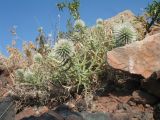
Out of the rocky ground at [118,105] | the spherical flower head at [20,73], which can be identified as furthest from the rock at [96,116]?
the spherical flower head at [20,73]

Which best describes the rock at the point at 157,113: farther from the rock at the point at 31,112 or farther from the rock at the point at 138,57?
the rock at the point at 31,112

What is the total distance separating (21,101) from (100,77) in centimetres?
131

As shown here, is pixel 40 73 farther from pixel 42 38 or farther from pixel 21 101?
pixel 42 38

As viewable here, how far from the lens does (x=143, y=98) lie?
17.3ft

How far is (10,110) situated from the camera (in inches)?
227

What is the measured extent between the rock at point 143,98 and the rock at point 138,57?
0.34 meters

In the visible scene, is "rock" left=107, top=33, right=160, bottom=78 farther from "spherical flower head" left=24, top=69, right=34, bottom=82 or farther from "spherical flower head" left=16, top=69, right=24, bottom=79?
"spherical flower head" left=16, top=69, right=24, bottom=79

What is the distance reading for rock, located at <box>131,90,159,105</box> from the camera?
523 cm

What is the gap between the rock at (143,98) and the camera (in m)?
5.23

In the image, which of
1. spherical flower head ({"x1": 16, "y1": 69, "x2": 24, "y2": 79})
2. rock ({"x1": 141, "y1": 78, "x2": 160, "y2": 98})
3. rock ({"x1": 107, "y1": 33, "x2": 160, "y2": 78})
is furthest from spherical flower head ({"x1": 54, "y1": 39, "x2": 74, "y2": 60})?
rock ({"x1": 141, "y1": 78, "x2": 160, "y2": 98})

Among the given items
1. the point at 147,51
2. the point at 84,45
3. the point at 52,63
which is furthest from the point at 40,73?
the point at 147,51

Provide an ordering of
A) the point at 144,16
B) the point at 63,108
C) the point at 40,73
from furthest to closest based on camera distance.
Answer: the point at 144,16 → the point at 40,73 → the point at 63,108

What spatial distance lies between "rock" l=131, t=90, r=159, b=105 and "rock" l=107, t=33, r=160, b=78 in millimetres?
343

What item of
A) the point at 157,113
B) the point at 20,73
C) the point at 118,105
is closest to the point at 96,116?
the point at 118,105
